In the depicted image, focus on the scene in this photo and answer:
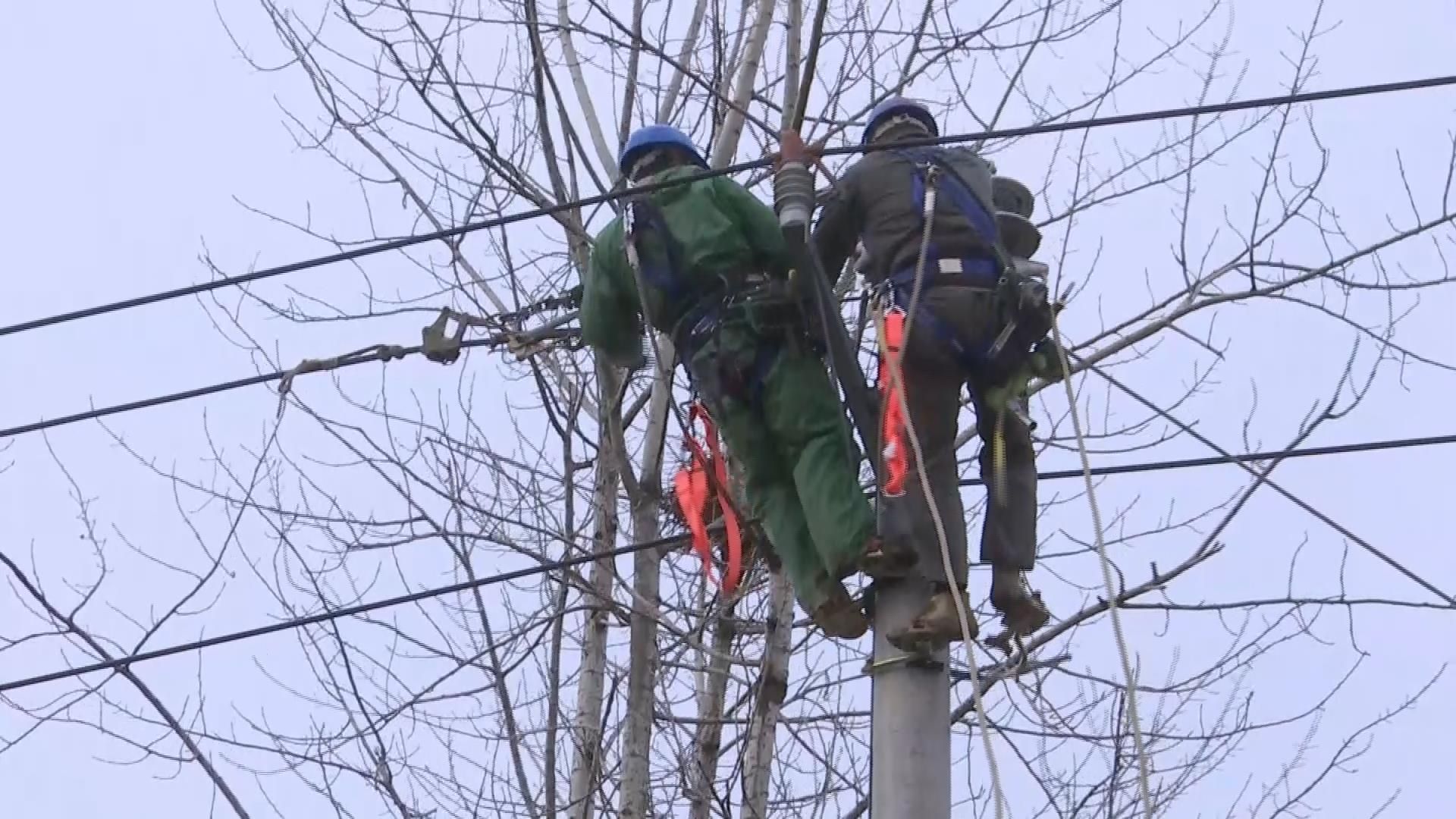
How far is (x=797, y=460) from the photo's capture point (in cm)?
508

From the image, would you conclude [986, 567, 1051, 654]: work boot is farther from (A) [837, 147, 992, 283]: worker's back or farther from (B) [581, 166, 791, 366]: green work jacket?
(B) [581, 166, 791, 366]: green work jacket

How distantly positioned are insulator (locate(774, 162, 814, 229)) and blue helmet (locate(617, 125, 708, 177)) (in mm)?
1299

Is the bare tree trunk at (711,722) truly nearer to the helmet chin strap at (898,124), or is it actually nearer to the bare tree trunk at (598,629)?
the bare tree trunk at (598,629)

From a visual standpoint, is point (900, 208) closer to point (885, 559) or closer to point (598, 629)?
point (885, 559)

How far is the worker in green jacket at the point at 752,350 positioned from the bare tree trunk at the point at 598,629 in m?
1.55

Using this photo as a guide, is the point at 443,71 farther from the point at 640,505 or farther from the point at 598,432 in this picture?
the point at 640,505

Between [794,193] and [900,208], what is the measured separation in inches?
17.4

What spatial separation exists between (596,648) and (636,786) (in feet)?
2.55

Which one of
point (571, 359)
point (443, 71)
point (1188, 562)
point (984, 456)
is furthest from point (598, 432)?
point (984, 456)

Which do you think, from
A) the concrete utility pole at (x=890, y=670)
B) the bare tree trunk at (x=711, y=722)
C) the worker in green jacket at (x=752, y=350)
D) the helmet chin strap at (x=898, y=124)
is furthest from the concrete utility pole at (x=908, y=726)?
the bare tree trunk at (x=711, y=722)

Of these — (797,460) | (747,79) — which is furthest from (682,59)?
(797,460)

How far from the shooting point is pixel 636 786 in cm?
683

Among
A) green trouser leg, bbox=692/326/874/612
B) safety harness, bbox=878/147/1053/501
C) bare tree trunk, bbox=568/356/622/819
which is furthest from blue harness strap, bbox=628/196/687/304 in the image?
bare tree trunk, bbox=568/356/622/819

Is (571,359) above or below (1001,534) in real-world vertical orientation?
above
